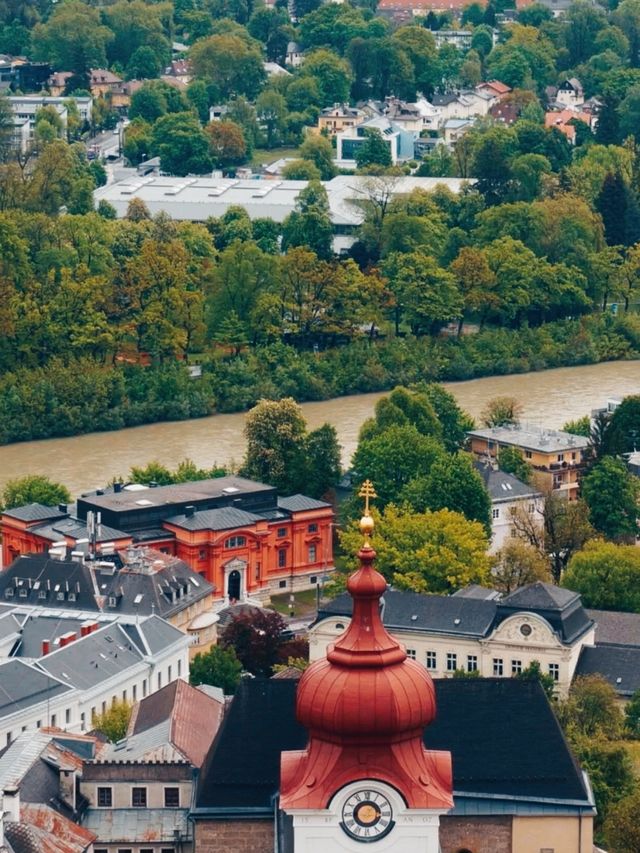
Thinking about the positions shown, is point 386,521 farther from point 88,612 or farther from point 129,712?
point 129,712

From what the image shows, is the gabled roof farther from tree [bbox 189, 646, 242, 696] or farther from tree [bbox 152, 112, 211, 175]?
tree [bbox 152, 112, 211, 175]

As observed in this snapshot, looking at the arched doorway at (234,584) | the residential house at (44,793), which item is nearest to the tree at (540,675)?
the residential house at (44,793)

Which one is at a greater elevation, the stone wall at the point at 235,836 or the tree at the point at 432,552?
the stone wall at the point at 235,836

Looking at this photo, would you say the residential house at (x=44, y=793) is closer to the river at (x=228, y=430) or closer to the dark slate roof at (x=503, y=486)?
the dark slate roof at (x=503, y=486)

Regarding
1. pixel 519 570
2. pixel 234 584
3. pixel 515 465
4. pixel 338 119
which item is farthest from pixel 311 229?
pixel 519 570

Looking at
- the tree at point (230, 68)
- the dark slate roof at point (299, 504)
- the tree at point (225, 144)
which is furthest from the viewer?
the tree at point (230, 68)

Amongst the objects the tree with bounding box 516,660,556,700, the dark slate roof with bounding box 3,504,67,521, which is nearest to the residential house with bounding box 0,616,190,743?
the tree with bounding box 516,660,556,700
